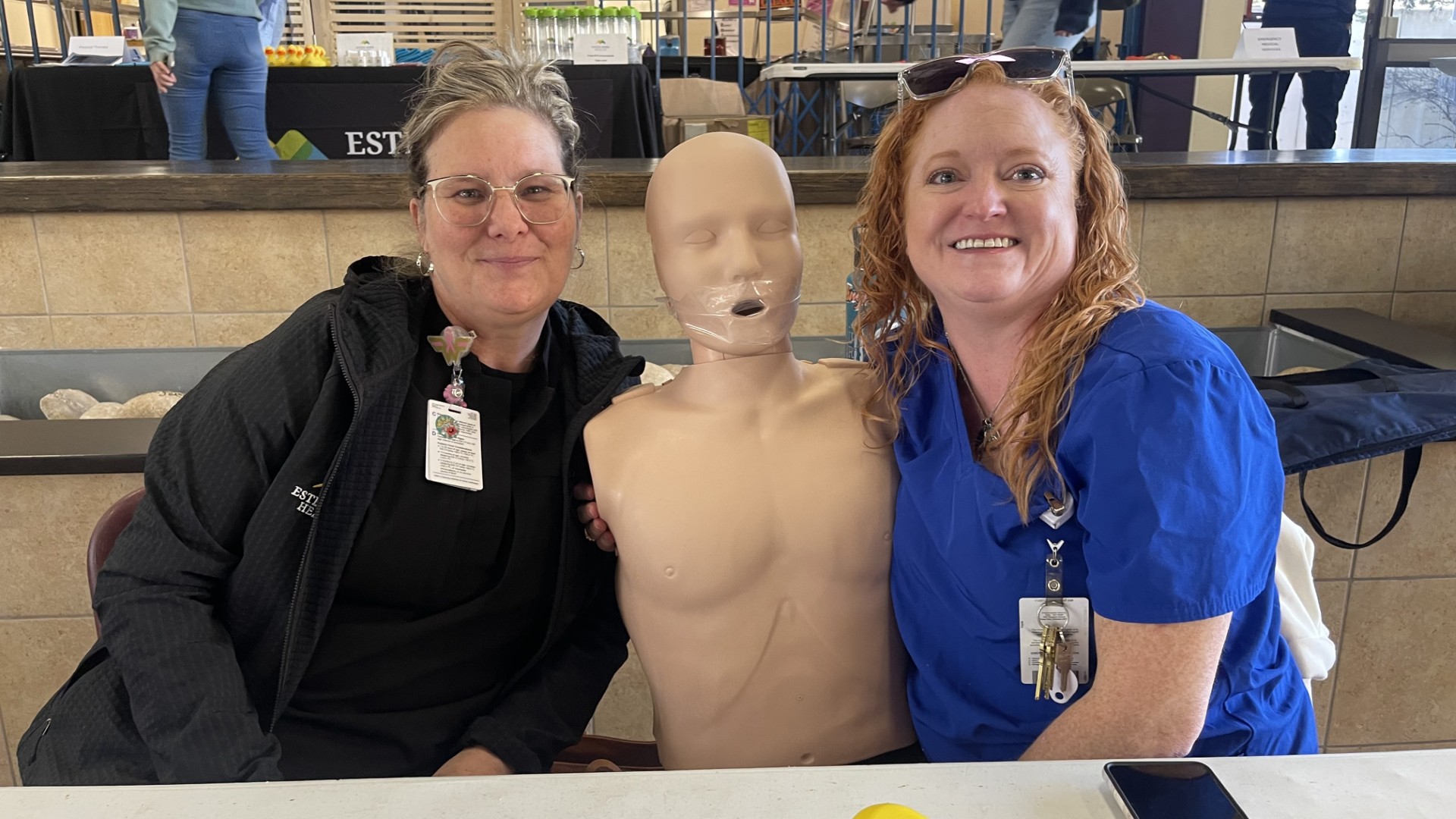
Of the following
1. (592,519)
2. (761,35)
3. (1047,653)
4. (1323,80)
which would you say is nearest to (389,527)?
(592,519)

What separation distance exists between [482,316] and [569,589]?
0.39m

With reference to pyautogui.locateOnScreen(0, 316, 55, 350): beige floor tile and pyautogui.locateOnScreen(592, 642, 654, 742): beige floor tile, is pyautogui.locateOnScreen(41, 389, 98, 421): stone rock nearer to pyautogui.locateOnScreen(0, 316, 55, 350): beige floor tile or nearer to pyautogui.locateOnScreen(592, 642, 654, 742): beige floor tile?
pyautogui.locateOnScreen(0, 316, 55, 350): beige floor tile

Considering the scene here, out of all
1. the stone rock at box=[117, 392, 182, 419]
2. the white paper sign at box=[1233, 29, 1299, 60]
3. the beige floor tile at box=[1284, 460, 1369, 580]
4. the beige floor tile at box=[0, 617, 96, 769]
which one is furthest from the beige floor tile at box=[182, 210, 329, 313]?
the white paper sign at box=[1233, 29, 1299, 60]

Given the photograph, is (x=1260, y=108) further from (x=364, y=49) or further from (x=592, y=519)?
(x=592, y=519)

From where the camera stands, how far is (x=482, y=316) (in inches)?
54.8

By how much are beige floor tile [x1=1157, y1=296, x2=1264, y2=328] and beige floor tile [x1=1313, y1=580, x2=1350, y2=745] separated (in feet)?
2.55

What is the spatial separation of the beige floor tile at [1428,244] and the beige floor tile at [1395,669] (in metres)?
0.89

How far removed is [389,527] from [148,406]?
1454 millimetres

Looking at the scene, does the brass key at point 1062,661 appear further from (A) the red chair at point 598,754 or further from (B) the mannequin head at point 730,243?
(A) the red chair at point 598,754

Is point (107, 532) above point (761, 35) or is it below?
below

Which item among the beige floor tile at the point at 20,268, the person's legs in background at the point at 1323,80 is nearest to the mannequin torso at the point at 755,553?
the beige floor tile at the point at 20,268

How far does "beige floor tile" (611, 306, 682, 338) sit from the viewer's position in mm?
2605

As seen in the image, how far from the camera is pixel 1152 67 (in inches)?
Result: 177

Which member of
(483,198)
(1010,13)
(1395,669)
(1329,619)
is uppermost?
(1010,13)
